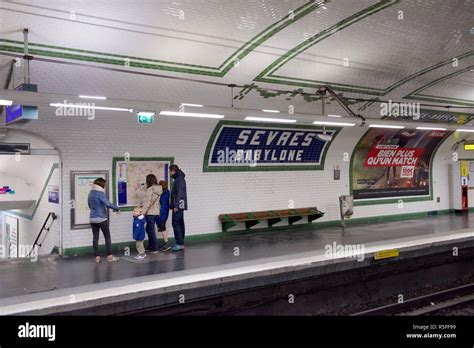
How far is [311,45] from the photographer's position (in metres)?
8.61

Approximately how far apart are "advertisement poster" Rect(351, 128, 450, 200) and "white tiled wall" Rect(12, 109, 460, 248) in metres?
0.45

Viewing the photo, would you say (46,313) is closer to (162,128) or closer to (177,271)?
(177,271)

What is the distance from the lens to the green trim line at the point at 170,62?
23.0 feet

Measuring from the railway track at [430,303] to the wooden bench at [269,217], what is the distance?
167 inches

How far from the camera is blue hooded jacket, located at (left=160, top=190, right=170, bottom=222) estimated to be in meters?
9.15

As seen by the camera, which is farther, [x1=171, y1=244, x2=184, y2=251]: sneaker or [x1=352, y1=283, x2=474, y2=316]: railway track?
[x1=171, y1=244, x2=184, y2=251]: sneaker

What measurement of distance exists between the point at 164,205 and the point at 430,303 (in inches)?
202

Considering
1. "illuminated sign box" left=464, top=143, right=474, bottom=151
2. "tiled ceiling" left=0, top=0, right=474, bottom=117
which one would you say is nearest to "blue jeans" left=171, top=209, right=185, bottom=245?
"tiled ceiling" left=0, top=0, right=474, bottom=117

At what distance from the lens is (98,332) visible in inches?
205
